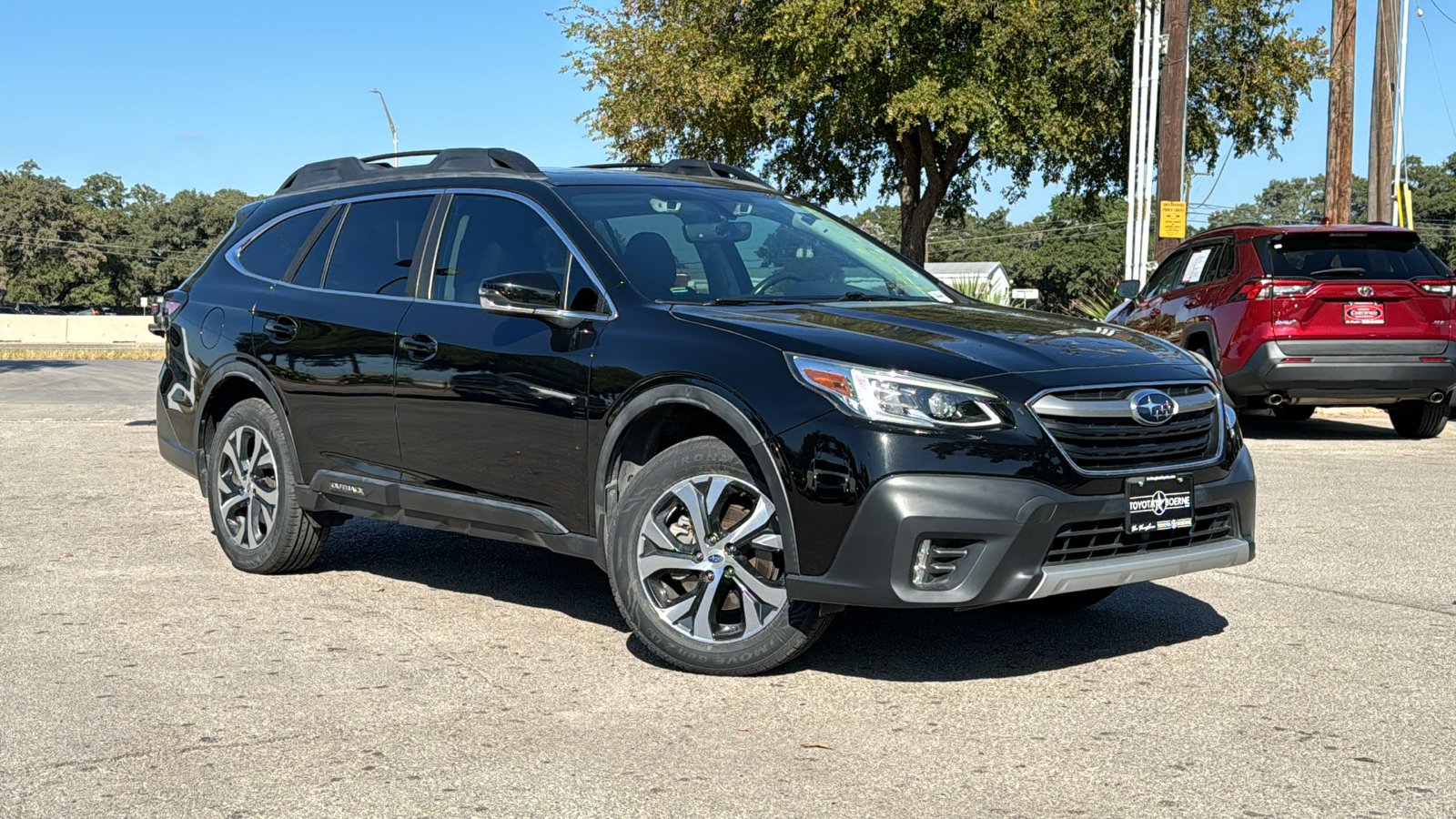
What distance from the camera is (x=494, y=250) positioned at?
6035mm

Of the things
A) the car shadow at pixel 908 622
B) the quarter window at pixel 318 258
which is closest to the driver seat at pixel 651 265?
the car shadow at pixel 908 622

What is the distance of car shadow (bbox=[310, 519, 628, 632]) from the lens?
6.37 meters

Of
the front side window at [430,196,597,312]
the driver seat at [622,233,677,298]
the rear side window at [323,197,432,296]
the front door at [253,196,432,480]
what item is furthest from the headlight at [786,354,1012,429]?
the rear side window at [323,197,432,296]

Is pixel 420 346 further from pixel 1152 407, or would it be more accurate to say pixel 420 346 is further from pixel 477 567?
pixel 1152 407

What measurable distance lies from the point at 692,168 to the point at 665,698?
2.92 meters

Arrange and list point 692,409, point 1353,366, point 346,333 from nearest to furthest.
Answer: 1. point 692,409
2. point 346,333
3. point 1353,366

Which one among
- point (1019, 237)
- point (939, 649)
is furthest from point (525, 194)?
point (1019, 237)

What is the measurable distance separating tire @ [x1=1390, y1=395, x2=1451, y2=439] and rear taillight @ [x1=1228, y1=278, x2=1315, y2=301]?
1.67 metres

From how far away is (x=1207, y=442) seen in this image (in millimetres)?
5121

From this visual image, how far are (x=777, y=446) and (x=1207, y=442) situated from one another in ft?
4.99

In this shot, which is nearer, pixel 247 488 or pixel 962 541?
pixel 962 541

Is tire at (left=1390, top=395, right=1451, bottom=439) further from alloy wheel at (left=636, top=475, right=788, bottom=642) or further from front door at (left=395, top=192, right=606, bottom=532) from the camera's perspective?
alloy wheel at (left=636, top=475, right=788, bottom=642)

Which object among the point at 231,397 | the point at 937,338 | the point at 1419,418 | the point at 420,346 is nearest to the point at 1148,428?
the point at 937,338

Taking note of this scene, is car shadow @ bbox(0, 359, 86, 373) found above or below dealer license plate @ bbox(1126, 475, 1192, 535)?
below
